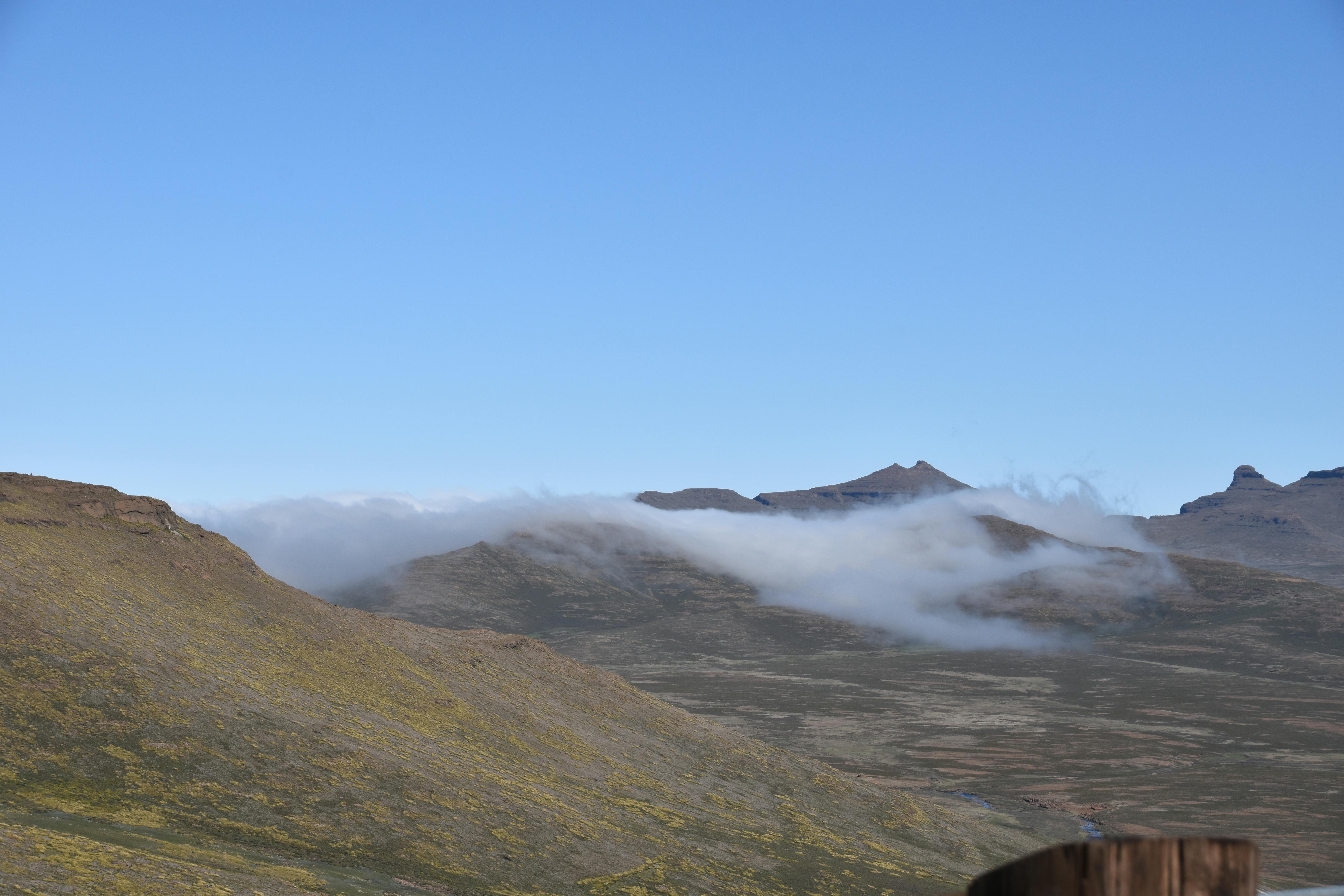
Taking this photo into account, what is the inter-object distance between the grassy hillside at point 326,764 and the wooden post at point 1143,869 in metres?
21.9

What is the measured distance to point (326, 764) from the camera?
35062mm

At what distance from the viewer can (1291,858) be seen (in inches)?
2625

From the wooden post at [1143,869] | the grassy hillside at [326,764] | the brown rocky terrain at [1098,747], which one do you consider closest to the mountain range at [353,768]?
the grassy hillside at [326,764]

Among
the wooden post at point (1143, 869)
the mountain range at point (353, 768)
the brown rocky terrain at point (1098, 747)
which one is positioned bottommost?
the brown rocky terrain at point (1098, 747)

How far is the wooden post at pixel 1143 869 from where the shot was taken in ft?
9.98

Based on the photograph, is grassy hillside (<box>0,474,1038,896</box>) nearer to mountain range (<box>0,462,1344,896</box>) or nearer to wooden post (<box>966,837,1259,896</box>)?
mountain range (<box>0,462,1344,896</box>)

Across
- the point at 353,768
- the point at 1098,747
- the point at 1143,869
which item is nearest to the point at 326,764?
the point at 353,768

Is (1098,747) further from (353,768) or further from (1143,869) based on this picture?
(1143,869)

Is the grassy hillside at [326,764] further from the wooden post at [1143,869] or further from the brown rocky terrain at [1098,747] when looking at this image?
the wooden post at [1143,869]

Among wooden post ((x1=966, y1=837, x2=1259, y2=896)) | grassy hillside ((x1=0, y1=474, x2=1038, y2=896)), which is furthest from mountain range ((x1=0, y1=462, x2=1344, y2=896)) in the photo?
wooden post ((x1=966, y1=837, x2=1259, y2=896))

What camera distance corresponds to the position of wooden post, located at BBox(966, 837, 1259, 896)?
304 cm

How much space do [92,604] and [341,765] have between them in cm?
1101

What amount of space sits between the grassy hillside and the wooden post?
21877 millimetres

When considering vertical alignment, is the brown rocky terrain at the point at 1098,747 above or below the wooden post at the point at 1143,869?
below
